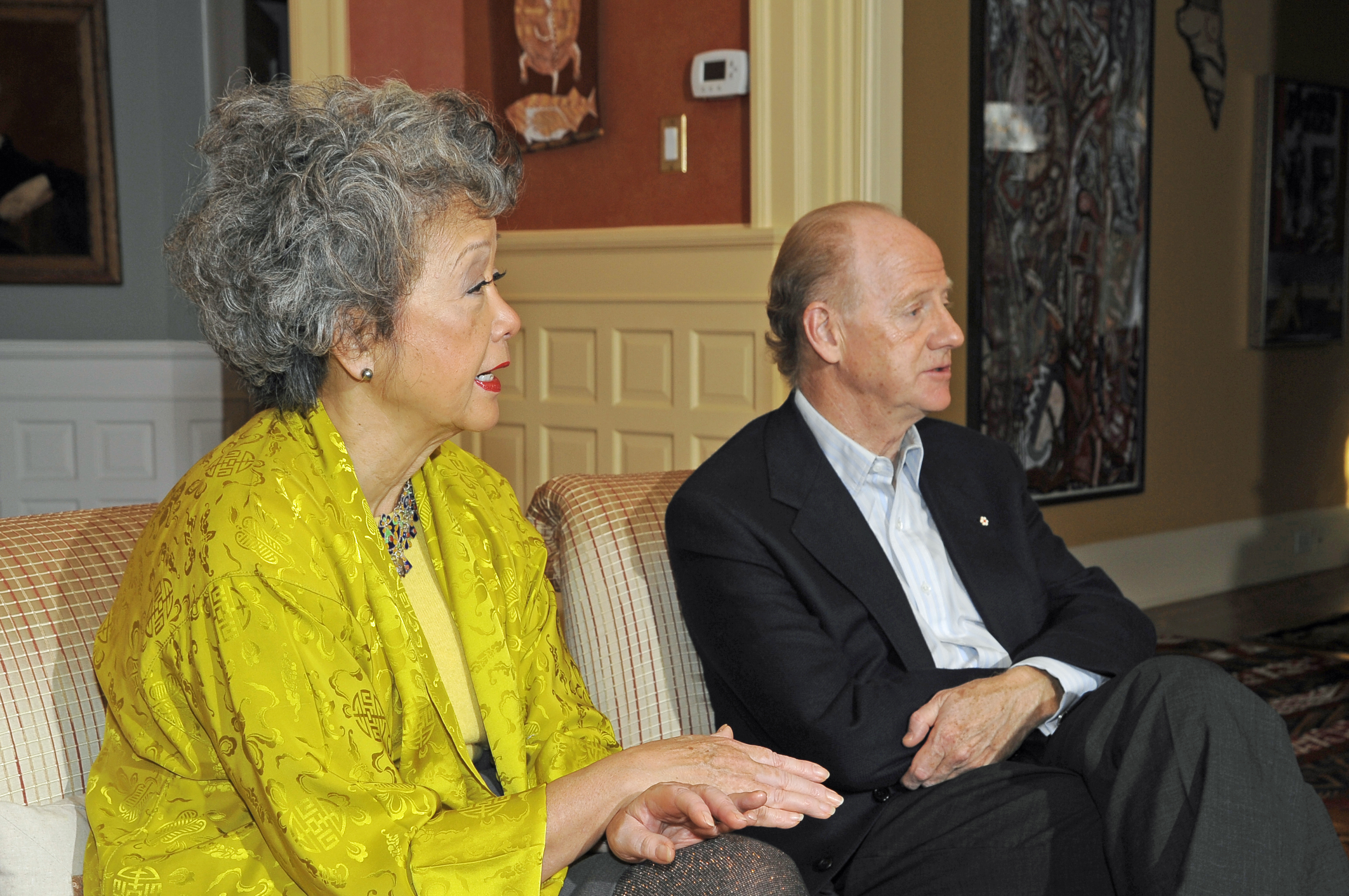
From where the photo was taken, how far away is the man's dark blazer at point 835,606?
1.58 m

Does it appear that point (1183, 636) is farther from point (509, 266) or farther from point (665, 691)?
point (665, 691)

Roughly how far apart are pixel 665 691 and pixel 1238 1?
4.69 meters

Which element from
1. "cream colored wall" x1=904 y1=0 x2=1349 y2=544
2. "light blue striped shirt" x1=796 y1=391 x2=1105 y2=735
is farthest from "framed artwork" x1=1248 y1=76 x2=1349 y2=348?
"light blue striped shirt" x1=796 y1=391 x2=1105 y2=735

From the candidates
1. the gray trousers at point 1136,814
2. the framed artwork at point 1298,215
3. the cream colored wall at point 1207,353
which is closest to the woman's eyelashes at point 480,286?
the gray trousers at point 1136,814

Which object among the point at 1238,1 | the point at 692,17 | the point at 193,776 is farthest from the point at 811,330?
the point at 1238,1

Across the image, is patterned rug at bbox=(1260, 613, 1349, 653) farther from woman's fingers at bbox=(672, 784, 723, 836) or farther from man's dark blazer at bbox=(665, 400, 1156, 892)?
woman's fingers at bbox=(672, 784, 723, 836)

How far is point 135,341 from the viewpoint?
492 centimetres

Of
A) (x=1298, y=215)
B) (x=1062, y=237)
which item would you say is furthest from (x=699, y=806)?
(x=1298, y=215)

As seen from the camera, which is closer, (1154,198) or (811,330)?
(811,330)

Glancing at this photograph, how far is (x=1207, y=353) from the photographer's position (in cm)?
532

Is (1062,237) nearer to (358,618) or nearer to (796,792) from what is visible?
(796,792)

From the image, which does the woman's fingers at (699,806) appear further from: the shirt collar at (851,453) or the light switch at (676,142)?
the light switch at (676,142)

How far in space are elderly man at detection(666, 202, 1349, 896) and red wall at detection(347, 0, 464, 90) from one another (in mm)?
2756

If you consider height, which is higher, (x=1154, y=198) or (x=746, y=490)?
(x=1154, y=198)
